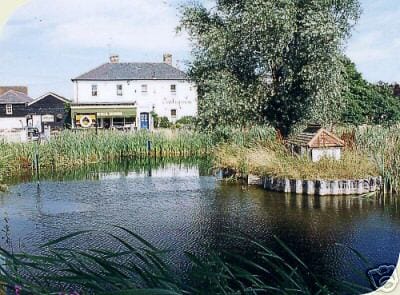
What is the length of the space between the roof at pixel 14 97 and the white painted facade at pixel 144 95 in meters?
0.14

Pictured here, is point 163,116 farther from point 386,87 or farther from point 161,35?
point 386,87

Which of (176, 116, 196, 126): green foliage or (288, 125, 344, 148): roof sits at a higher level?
(176, 116, 196, 126): green foliage

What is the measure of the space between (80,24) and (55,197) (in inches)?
27.8

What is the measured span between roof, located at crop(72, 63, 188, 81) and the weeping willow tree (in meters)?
0.18

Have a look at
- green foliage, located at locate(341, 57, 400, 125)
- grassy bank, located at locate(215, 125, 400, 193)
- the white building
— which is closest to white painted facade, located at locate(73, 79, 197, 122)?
the white building

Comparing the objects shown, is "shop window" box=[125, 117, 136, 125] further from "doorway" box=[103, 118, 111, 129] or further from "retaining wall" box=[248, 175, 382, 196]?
"retaining wall" box=[248, 175, 382, 196]

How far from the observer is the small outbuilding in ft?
8.97

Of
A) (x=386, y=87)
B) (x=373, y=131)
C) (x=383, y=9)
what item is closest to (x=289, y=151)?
(x=373, y=131)

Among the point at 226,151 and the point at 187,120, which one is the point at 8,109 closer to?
the point at 187,120

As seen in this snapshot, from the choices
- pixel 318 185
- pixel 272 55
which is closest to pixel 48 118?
pixel 272 55

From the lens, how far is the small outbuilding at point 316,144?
108 inches

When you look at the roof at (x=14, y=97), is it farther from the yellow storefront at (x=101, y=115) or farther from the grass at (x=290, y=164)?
the grass at (x=290, y=164)

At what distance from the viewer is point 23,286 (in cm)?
121

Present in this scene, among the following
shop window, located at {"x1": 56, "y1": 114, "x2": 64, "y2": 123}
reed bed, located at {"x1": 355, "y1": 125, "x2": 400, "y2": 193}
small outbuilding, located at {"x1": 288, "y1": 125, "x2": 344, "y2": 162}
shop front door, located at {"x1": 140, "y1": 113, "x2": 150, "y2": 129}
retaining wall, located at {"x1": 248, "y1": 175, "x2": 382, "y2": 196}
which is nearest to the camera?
shop window, located at {"x1": 56, "y1": 114, "x2": 64, "y2": 123}
